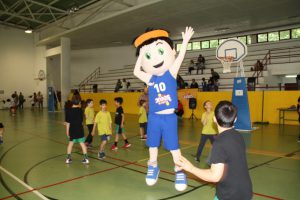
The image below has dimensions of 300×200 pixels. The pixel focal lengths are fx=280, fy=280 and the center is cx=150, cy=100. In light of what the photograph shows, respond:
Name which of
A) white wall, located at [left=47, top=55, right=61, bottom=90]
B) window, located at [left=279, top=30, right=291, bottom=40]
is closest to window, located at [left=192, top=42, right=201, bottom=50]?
window, located at [left=279, top=30, right=291, bottom=40]

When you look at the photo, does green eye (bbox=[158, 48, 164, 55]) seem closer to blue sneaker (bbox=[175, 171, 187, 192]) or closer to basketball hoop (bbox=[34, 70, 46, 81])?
blue sneaker (bbox=[175, 171, 187, 192])

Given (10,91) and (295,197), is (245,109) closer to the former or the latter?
(295,197)

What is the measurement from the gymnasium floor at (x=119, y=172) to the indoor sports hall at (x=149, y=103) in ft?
0.08

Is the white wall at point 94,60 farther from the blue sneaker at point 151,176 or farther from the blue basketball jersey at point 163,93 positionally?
the blue sneaker at point 151,176

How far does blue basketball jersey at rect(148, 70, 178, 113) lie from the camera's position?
14.7 feet

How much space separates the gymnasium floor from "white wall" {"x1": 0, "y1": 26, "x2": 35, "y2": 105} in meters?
19.9

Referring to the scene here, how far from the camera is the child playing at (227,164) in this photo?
2.14 metres

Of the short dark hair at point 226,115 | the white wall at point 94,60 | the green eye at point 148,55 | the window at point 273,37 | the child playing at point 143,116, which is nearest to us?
the short dark hair at point 226,115

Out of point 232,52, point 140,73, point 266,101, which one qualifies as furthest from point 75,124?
point 266,101

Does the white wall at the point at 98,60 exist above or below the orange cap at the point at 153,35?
above

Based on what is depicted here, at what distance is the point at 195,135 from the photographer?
392 inches

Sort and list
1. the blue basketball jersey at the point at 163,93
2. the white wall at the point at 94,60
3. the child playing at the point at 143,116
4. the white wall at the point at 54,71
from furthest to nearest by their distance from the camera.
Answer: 1. the white wall at the point at 94,60
2. the white wall at the point at 54,71
3. the child playing at the point at 143,116
4. the blue basketball jersey at the point at 163,93

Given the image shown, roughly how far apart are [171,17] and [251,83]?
19.4 feet

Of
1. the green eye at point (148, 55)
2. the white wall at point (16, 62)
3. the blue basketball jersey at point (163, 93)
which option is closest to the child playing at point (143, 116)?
the blue basketball jersey at point (163, 93)
